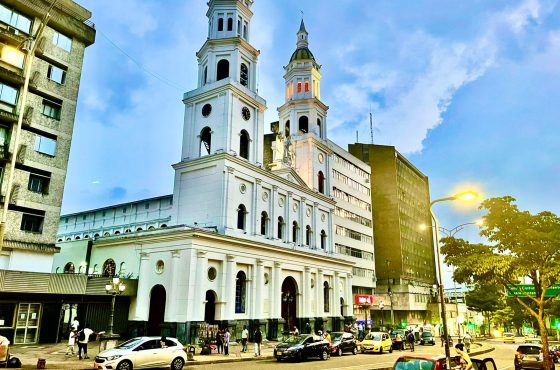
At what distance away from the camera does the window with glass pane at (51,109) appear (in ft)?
102

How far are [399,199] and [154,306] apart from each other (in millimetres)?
59132

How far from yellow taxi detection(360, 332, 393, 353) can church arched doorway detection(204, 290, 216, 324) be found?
12171 mm

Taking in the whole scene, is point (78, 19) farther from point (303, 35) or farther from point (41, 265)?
point (303, 35)

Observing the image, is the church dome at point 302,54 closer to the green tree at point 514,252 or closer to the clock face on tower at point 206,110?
the clock face on tower at point 206,110

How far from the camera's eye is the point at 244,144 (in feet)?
140

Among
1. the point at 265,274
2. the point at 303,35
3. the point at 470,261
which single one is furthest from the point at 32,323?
the point at 303,35

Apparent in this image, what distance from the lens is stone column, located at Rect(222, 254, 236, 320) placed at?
3466 cm

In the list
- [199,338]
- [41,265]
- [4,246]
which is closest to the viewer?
[4,246]

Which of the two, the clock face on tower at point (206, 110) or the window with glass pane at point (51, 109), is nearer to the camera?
the window with glass pane at point (51, 109)

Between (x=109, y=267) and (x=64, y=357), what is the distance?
1522 cm

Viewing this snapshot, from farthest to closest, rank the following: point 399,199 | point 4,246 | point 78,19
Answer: point 399,199
point 78,19
point 4,246

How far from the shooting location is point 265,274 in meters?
39.9

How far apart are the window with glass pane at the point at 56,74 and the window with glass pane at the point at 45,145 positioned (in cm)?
456

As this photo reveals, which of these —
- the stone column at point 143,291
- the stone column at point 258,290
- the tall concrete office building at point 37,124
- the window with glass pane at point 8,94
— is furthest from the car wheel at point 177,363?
the window with glass pane at point 8,94
